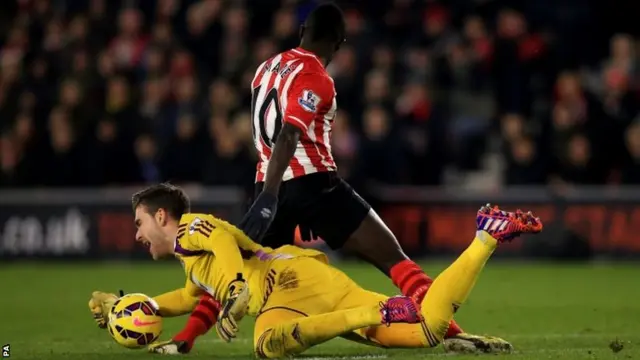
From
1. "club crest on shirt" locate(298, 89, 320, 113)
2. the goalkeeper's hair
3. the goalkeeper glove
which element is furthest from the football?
"club crest on shirt" locate(298, 89, 320, 113)

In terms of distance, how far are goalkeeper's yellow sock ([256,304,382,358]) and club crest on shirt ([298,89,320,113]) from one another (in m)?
1.23

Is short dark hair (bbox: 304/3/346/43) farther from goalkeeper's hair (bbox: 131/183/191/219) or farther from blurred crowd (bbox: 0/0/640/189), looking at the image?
blurred crowd (bbox: 0/0/640/189)

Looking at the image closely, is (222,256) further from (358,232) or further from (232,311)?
(358,232)

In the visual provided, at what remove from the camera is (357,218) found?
7668 millimetres

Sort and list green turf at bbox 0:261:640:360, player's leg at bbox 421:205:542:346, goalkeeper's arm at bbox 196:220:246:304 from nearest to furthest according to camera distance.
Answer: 1. goalkeeper's arm at bbox 196:220:246:304
2. player's leg at bbox 421:205:542:346
3. green turf at bbox 0:261:640:360

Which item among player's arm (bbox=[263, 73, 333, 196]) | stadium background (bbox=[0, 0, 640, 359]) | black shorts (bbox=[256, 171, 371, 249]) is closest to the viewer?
player's arm (bbox=[263, 73, 333, 196])

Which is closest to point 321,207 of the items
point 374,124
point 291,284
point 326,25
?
point 291,284

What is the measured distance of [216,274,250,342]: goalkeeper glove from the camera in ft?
20.9

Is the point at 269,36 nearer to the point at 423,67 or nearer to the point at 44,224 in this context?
the point at 423,67

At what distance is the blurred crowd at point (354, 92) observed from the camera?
52.3 feet

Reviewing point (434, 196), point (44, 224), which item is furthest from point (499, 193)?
point (44, 224)

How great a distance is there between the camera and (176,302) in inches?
304

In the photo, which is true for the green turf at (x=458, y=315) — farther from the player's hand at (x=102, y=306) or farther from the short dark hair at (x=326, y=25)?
the short dark hair at (x=326, y=25)

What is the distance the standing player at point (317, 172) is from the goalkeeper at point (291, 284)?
27 centimetres
